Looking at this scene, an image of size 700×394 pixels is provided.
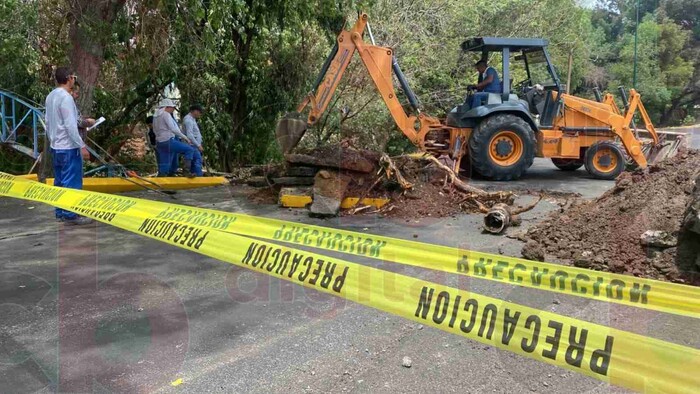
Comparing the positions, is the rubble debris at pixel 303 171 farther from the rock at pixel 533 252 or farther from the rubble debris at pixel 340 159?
the rock at pixel 533 252

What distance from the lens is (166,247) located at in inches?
241

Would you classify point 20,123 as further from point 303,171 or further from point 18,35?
point 303,171

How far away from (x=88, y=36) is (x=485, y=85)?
24.0 feet

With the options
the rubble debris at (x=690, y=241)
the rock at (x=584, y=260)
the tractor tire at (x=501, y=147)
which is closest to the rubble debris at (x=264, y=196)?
the tractor tire at (x=501, y=147)

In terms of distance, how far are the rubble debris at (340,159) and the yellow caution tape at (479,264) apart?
429 cm

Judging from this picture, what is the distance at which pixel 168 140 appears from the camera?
33.7 ft

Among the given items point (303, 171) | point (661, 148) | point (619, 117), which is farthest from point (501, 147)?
point (303, 171)

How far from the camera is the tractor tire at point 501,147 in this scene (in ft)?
35.5

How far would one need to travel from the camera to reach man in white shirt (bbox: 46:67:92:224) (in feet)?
20.9

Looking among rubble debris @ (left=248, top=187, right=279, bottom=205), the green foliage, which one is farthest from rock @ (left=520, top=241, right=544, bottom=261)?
the green foliage

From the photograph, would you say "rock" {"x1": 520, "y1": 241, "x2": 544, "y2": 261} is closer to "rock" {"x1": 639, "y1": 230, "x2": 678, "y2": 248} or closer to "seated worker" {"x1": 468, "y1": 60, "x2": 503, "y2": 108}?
"rock" {"x1": 639, "y1": 230, "x2": 678, "y2": 248}

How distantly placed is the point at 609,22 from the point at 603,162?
45260 millimetres

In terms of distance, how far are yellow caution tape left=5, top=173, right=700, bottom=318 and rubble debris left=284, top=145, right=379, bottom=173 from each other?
14.1ft

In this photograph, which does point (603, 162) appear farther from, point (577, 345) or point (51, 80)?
point (51, 80)
